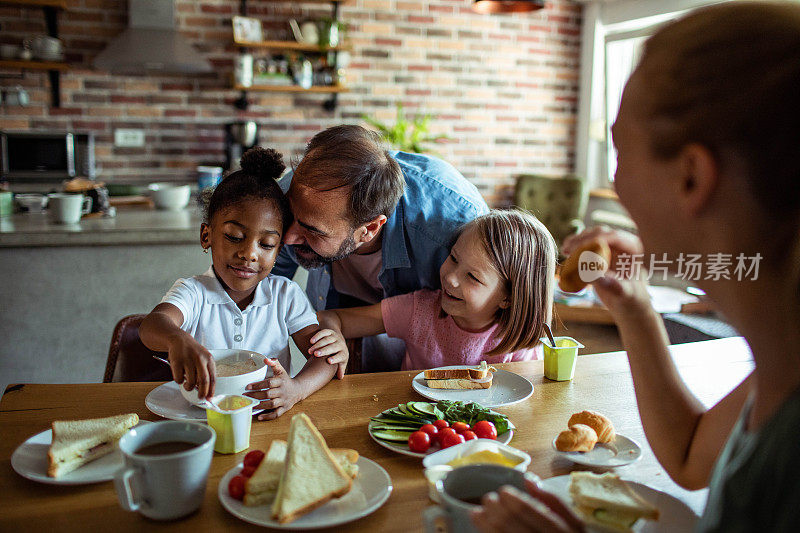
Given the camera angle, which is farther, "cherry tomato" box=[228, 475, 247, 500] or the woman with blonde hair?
"cherry tomato" box=[228, 475, 247, 500]

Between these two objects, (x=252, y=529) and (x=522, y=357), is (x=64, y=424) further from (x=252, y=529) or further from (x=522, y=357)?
(x=522, y=357)

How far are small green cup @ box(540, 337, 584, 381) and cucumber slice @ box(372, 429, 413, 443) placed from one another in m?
0.47

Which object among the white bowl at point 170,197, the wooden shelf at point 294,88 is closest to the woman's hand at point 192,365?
the white bowl at point 170,197

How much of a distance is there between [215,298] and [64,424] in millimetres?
619

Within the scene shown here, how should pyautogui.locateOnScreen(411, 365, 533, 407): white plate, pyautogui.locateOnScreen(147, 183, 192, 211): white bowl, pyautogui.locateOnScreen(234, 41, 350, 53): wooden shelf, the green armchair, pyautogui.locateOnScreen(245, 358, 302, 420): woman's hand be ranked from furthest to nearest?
the green armchair
pyautogui.locateOnScreen(234, 41, 350, 53): wooden shelf
pyautogui.locateOnScreen(147, 183, 192, 211): white bowl
pyautogui.locateOnScreen(411, 365, 533, 407): white plate
pyautogui.locateOnScreen(245, 358, 302, 420): woman's hand

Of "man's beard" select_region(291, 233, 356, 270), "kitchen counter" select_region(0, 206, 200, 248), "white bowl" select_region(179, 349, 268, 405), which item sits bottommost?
Result: "white bowl" select_region(179, 349, 268, 405)

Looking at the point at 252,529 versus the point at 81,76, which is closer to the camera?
the point at 252,529

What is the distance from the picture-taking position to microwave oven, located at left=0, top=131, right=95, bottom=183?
454cm

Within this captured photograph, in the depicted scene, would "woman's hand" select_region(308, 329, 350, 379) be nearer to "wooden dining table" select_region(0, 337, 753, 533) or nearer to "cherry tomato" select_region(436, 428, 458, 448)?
"wooden dining table" select_region(0, 337, 753, 533)

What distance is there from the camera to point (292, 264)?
2205 millimetres

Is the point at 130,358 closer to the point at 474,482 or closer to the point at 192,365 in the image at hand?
the point at 192,365

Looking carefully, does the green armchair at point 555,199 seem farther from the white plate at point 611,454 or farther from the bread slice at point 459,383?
the white plate at point 611,454

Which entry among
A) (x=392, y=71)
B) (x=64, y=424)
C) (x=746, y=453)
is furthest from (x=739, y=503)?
(x=392, y=71)

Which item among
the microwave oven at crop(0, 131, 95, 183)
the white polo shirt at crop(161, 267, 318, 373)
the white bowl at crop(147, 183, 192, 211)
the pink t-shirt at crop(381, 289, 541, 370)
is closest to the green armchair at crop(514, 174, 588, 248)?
the white bowl at crop(147, 183, 192, 211)
